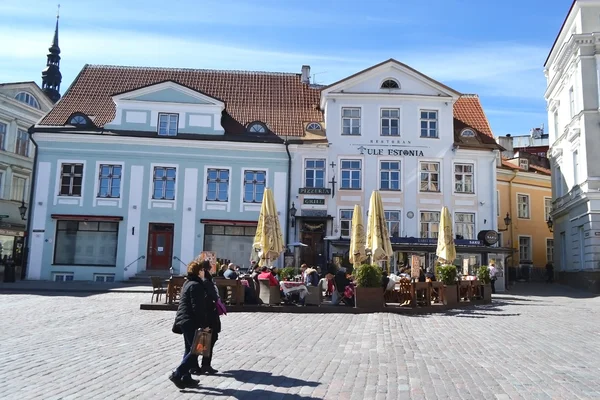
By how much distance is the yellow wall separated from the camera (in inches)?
1560

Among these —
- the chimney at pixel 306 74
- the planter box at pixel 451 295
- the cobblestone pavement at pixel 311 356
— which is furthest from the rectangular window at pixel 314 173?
the cobblestone pavement at pixel 311 356

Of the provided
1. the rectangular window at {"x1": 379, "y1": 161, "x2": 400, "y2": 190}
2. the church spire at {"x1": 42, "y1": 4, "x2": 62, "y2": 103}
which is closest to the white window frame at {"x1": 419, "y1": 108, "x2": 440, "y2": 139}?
the rectangular window at {"x1": 379, "y1": 161, "x2": 400, "y2": 190}

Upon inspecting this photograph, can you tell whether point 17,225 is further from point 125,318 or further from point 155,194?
point 125,318

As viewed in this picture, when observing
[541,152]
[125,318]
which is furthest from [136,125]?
[541,152]

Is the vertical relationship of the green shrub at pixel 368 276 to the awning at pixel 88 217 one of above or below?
below

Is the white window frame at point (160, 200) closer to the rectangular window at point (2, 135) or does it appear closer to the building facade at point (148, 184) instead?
the building facade at point (148, 184)

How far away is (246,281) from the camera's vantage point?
1670 cm

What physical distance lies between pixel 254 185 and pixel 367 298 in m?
15.6

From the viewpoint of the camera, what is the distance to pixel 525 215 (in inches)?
1593

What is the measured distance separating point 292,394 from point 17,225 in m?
37.4

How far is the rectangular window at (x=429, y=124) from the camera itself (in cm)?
3175

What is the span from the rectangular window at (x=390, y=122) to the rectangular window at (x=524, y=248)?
14438 mm

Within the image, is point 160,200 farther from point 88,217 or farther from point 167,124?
point 167,124

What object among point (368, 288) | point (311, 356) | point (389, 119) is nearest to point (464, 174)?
point (389, 119)
